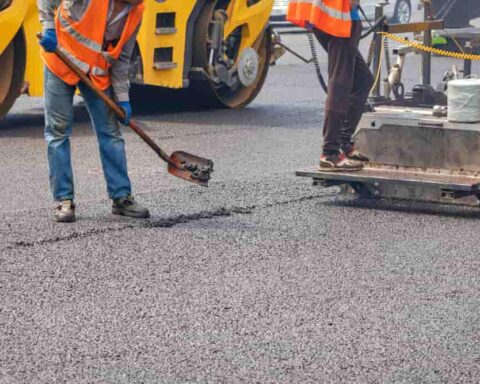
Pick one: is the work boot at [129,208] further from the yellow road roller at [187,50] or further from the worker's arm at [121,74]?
the yellow road roller at [187,50]

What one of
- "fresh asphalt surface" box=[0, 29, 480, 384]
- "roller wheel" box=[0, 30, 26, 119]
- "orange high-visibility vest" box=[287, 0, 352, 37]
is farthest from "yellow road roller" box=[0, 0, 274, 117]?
"orange high-visibility vest" box=[287, 0, 352, 37]

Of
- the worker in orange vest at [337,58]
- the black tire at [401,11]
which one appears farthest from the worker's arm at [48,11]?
the black tire at [401,11]

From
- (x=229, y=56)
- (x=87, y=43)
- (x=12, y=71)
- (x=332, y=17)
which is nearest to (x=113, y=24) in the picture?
(x=87, y=43)

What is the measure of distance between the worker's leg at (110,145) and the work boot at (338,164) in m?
1.19

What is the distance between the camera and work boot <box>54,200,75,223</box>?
714 cm

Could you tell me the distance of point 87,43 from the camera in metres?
7.19

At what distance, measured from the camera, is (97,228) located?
7.01m

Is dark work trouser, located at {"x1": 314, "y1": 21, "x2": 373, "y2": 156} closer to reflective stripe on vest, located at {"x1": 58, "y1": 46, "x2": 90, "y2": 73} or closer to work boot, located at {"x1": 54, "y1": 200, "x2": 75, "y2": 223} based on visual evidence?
reflective stripe on vest, located at {"x1": 58, "y1": 46, "x2": 90, "y2": 73}

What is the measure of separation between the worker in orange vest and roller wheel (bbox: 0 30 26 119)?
3621 mm

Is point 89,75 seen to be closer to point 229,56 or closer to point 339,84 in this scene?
point 339,84

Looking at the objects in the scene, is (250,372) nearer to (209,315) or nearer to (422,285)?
(209,315)

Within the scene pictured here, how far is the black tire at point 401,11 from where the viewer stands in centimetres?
2608

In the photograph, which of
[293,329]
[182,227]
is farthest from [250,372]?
[182,227]

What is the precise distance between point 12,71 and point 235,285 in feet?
18.3
